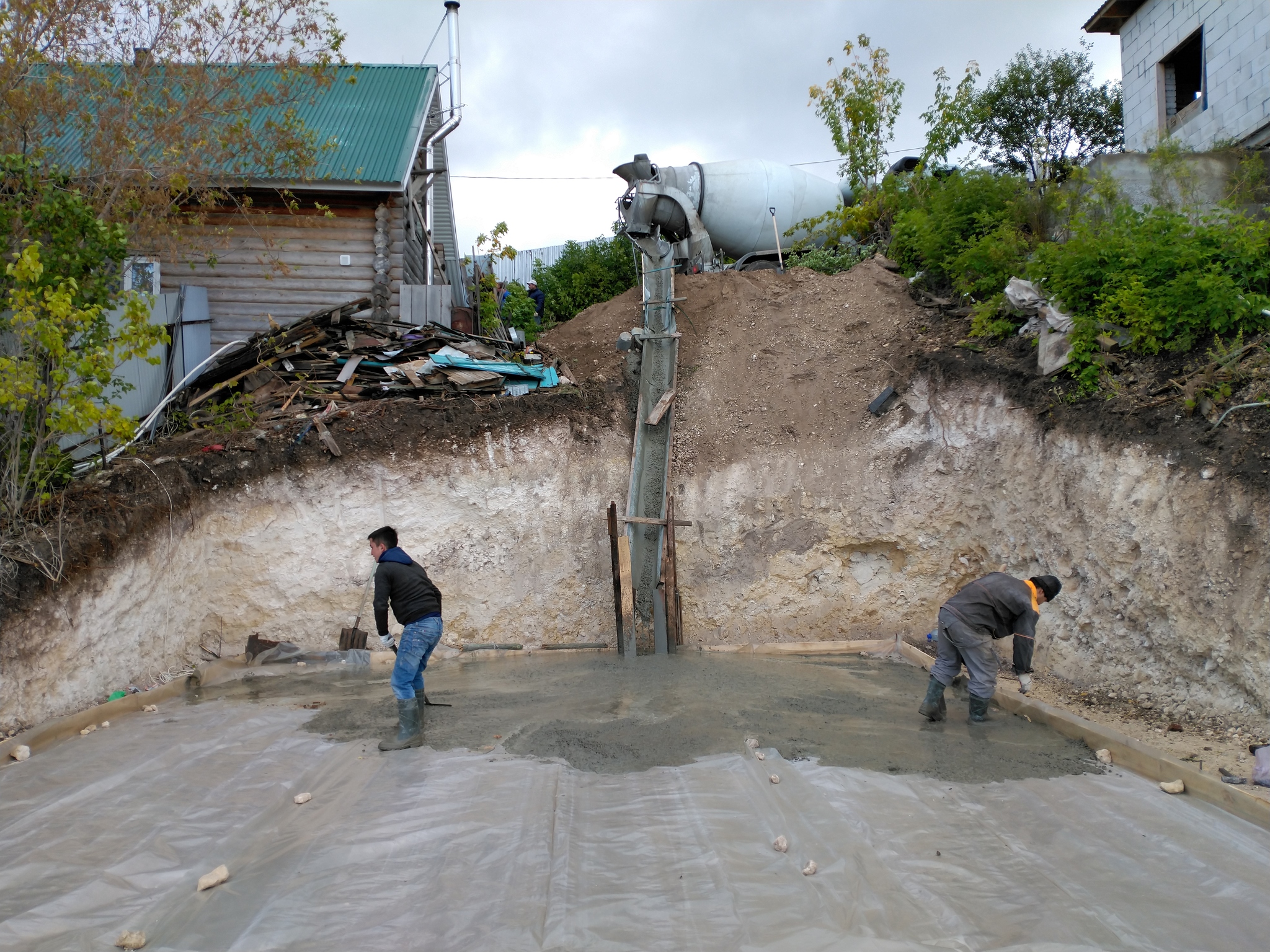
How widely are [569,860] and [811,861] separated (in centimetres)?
117

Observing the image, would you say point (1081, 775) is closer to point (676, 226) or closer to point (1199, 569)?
point (1199, 569)

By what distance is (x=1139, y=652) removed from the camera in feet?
22.9

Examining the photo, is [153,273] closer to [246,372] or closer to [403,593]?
[246,372]

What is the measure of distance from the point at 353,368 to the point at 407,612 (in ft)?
18.6

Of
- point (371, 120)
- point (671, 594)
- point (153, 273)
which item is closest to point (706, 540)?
point (671, 594)

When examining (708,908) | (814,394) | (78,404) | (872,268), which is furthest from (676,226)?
(708,908)

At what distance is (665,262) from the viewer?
12.6 m

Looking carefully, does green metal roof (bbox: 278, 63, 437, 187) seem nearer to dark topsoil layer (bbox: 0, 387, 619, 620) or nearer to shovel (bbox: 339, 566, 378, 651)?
dark topsoil layer (bbox: 0, 387, 619, 620)

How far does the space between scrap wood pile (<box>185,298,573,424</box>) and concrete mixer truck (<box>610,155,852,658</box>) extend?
4.81 ft

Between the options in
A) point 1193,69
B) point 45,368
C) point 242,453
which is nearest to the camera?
point 45,368

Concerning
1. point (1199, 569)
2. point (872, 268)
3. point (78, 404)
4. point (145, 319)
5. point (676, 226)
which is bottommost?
point (1199, 569)

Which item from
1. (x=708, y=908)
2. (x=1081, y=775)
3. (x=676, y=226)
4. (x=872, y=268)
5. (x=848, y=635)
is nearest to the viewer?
(x=708, y=908)

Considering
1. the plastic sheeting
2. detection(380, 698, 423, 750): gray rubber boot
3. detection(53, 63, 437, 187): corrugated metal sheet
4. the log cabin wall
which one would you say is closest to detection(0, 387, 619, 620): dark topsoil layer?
the plastic sheeting

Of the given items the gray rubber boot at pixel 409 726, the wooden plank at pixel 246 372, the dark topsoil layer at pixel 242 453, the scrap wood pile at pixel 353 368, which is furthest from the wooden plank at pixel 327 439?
the gray rubber boot at pixel 409 726
